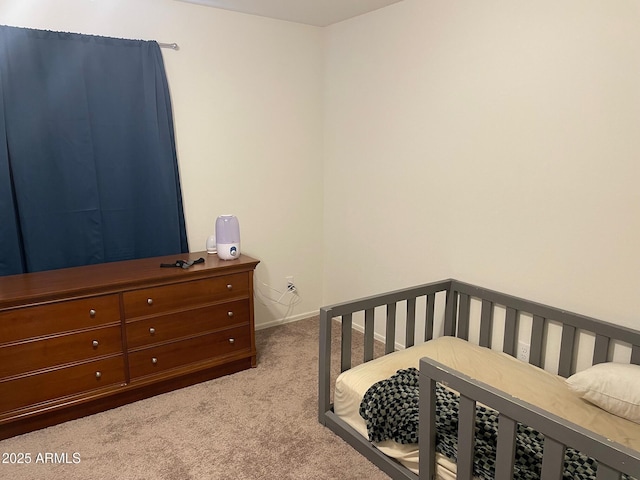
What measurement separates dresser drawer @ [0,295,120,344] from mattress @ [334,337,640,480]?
130 cm

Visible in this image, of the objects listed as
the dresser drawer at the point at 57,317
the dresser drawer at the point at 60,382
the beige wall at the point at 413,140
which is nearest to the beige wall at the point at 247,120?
the beige wall at the point at 413,140

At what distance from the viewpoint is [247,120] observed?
3418mm

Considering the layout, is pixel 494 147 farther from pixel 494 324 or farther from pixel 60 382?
pixel 60 382

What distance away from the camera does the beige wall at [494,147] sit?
205cm

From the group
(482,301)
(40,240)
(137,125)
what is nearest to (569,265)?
(482,301)

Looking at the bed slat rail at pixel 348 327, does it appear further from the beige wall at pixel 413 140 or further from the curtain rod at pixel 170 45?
the curtain rod at pixel 170 45

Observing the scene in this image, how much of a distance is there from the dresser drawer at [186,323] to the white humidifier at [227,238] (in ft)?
1.06

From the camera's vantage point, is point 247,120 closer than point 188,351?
No

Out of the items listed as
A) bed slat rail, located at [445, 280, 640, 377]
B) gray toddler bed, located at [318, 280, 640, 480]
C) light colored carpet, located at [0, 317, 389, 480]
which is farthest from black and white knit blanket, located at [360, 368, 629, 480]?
bed slat rail, located at [445, 280, 640, 377]

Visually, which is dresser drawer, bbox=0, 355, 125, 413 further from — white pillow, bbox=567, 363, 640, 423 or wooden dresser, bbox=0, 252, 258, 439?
white pillow, bbox=567, 363, 640, 423

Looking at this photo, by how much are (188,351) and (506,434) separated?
6.19 feet

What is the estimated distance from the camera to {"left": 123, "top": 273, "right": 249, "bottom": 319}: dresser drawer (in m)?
2.49

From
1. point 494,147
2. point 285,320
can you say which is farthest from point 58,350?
point 494,147

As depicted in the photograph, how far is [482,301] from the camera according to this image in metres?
2.64
